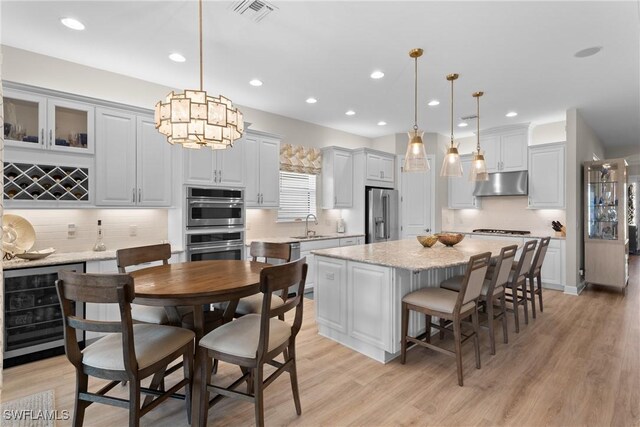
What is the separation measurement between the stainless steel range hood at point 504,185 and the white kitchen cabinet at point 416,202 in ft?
3.04

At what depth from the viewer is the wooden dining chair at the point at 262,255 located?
274cm

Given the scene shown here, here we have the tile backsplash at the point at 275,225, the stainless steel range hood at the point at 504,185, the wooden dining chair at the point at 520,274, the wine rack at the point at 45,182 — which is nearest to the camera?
the wine rack at the point at 45,182

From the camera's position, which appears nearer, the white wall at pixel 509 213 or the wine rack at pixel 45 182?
the wine rack at pixel 45 182

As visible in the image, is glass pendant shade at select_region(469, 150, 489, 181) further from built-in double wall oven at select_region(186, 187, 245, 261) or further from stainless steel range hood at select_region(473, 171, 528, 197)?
built-in double wall oven at select_region(186, 187, 245, 261)

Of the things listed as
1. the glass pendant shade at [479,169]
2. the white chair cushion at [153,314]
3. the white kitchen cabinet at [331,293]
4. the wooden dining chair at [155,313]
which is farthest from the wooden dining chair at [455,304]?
the white chair cushion at [153,314]

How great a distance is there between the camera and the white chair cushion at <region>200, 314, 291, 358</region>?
1979 millimetres

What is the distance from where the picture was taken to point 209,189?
4.21m

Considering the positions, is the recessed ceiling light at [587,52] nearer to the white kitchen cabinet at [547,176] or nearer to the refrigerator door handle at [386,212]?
the white kitchen cabinet at [547,176]

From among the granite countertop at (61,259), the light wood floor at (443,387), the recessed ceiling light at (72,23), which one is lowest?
the light wood floor at (443,387)

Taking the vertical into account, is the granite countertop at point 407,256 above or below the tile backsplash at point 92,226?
below

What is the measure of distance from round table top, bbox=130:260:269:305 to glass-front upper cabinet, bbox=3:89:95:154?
1.69 meters

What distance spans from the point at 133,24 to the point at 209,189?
188 centimetres

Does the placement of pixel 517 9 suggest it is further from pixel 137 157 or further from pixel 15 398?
pixel 15 398

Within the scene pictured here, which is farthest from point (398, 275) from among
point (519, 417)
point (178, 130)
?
point (178, 130)
